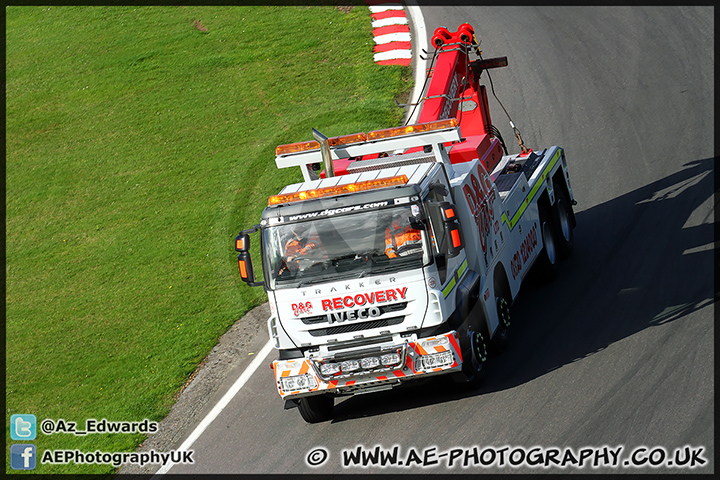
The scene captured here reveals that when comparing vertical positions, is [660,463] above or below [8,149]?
below

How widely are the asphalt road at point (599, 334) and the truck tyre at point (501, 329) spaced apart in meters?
0.19

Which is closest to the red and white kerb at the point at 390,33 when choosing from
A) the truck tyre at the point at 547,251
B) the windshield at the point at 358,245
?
the truck tyre at the point at 547,251

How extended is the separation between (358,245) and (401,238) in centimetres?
50

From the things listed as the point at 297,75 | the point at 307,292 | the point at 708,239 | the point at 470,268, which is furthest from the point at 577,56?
the point at 307,292

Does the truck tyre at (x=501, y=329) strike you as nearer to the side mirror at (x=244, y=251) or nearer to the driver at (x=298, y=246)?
the driver at (x=298, y=246)

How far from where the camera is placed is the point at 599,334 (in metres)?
11.2

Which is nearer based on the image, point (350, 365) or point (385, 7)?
point (350, 365)

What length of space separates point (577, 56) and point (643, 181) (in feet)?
20.2

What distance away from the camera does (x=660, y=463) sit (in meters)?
8.28

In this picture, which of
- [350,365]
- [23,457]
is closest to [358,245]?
[350,365]

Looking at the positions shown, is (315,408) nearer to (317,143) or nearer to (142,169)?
(317,143)

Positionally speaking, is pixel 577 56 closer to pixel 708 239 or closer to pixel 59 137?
pixel 708 239

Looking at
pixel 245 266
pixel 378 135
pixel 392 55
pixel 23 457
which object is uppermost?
pixel 378 135

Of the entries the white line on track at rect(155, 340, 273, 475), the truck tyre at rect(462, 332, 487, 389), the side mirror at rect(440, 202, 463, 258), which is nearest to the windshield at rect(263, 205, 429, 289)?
the side mirror at rect(440, 202, 463, 258)
